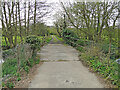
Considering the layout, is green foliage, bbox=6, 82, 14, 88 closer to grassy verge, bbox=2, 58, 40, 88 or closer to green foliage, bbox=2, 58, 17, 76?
grassy verge, bbox=2, 58, 40, 88

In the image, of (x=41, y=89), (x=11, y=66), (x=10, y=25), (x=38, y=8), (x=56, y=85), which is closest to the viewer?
(x=41, y=89)

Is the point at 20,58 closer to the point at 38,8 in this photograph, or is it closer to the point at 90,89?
the point at 90,89

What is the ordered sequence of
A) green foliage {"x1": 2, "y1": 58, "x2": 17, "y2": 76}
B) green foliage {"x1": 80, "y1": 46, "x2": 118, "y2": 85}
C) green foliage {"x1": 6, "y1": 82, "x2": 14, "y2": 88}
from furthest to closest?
green foliage {"x1": 2, "y1": 58, "x2": 17, "y2": 76}
green foliage {"x1": 80, "y1": 46, "x2": 118, "y2": 85}
green foliage {"x1": 6, "y1": 82, "x2": 14, "y2": 88}

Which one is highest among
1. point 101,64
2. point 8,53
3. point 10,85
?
point 8,53

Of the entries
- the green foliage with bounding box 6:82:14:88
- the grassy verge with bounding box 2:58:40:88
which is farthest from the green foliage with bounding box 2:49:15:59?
the green foliage with bounding box 6:82:14:88

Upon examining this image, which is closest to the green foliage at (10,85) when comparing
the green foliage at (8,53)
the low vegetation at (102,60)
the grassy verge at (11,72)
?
the grassy verge at (11,72)

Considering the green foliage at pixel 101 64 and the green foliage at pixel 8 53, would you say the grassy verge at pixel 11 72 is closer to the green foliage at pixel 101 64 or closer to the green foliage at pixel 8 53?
the green foliage at pixel 8 53

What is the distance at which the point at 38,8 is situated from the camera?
8617mm

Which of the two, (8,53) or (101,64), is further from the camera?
(101,64)

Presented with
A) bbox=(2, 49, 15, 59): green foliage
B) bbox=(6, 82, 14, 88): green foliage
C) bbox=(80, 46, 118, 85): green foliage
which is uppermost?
bbox=(2, 49, 15, 59): green foliage

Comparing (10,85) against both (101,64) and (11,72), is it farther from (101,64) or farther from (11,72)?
(101,64)

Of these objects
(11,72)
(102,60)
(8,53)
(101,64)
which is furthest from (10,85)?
(102,60)

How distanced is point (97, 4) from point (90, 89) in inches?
147

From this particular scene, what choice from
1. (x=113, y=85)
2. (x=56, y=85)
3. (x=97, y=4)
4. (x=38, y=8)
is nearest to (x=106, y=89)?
(x=113, y=85)
